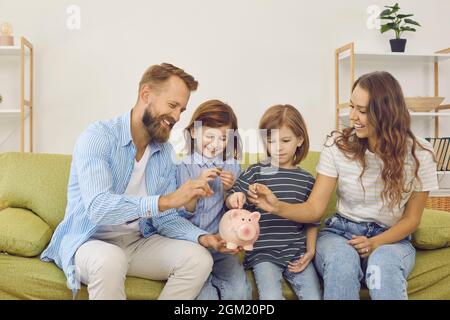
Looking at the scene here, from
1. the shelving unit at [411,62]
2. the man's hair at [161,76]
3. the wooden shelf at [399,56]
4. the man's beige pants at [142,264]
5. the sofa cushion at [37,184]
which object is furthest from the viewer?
the wooden shelf at [399,56]

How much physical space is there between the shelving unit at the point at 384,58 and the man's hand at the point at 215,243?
6.12 ft

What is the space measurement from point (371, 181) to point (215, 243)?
533mm

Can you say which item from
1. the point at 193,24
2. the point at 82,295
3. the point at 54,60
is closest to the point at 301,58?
the point at 193,24

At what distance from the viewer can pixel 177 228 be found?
1.78m

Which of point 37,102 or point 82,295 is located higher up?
point 37,102

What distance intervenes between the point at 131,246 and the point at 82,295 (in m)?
0.20

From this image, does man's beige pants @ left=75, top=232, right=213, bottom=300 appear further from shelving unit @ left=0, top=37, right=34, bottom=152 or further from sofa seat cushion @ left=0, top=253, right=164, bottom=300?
shelving unit @ left=0, top=37, right=34, bottom=152

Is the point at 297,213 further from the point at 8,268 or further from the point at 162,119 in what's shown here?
the point at 8,268

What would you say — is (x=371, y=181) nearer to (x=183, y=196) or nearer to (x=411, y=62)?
(x=183, y=196)

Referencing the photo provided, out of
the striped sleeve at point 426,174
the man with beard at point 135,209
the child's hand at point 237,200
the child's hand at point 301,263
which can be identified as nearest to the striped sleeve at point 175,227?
the man with beard at point 135,209

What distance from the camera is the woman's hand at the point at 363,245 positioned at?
175 centimetres

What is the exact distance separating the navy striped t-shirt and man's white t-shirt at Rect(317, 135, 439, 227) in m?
0.09

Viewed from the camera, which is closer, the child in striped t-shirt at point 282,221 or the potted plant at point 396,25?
the child in striped t-shirt at point 282,221

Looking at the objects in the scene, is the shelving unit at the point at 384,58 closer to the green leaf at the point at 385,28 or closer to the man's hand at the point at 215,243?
the green leaf at the point at 385,28
